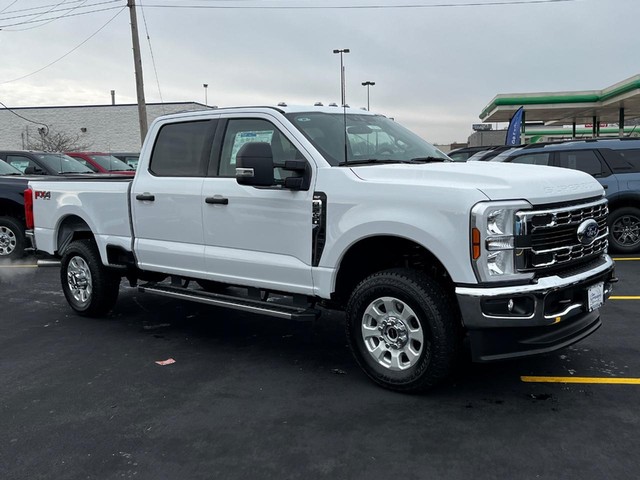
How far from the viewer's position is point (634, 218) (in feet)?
31.8

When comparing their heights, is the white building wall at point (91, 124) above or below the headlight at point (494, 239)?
above

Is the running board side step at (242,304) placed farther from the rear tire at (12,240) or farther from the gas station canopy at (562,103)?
the gas station canopy at (562,103)

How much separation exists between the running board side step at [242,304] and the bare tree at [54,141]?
1484 inches

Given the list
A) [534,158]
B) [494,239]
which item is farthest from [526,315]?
[534,158]

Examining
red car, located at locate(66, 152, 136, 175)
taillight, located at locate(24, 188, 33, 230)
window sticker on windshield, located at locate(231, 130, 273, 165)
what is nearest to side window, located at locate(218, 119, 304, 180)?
window sticker on windshield, located at locate(231, 130, 273, 165)

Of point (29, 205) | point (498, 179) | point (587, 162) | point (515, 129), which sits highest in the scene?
point (515, 129)

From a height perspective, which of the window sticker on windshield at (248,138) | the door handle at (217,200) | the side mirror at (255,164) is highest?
the window sticker on windshield at (248,138)

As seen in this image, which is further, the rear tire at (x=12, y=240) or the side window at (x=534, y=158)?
the rear tire at (x=12, y=240)

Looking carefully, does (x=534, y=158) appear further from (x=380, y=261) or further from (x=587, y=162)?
(x=380, y=261)

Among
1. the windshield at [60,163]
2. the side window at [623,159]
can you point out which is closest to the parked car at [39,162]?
the windshield at [60,163]

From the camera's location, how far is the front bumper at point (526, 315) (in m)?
3.73

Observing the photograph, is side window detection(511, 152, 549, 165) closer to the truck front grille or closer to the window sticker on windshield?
the truck front grille

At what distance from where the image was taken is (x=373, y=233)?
4.23 metres

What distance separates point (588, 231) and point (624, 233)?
21.1ft
